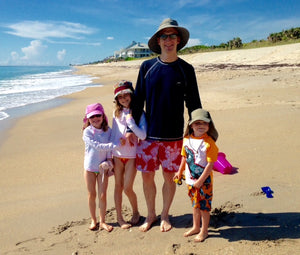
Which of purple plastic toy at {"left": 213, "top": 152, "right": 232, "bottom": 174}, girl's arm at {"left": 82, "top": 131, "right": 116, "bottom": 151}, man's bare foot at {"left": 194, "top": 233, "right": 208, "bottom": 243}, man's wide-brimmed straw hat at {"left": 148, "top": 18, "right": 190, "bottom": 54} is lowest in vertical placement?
man's bare foot at {"left": 194, "top": 233, "right": 208, "bottom": 243}

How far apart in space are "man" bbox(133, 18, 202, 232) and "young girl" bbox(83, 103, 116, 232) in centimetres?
37

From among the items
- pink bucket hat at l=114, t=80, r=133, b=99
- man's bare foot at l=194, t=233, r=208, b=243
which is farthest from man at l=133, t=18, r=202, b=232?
man's bare foot at l=194, t=233, r=208, b=243

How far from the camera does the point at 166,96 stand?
2.75 metres

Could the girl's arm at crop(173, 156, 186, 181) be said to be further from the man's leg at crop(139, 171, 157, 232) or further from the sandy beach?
the sandy beach

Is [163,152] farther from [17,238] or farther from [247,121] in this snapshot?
[247,121]

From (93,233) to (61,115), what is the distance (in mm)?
7370

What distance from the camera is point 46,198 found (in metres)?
3.75

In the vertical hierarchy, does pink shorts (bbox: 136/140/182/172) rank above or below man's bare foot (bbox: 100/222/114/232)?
above

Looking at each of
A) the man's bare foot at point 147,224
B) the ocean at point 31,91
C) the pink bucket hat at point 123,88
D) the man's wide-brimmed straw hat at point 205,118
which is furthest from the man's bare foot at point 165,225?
the ocean at point 31,91

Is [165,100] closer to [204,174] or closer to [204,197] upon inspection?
[204,174]

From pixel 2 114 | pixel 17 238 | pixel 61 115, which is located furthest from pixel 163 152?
pixel 2 114

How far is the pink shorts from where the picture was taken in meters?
2.82

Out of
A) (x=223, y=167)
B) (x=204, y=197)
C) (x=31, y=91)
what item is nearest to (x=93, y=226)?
(x=204, y=197)

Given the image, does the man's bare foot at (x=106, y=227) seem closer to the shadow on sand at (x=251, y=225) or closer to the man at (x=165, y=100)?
the man at (x=165, y=100)
